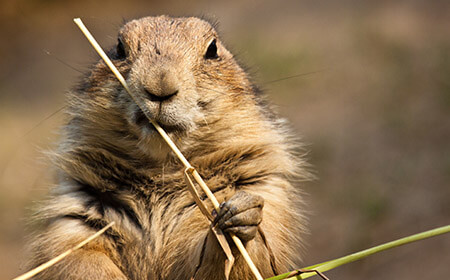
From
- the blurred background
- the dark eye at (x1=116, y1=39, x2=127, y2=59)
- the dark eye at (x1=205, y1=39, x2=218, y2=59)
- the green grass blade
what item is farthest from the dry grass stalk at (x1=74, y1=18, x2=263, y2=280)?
the blurred background

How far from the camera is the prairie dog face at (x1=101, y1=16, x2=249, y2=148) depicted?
7.34ft

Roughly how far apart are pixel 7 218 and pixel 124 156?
4367mm

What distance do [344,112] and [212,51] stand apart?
3817mm

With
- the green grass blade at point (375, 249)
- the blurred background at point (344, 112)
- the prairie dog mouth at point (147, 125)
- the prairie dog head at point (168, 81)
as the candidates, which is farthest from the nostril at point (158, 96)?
the blurred background at point (344, 112)

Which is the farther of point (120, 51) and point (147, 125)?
point (120, 51)

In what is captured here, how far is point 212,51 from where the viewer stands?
2801 millimetres

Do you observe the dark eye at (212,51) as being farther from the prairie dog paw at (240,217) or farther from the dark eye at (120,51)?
the prairie dog paw at (240,217)

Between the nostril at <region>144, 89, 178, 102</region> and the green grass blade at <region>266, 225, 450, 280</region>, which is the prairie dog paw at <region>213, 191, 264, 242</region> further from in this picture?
the nostril at <region>144, 89, 178, 102</region>

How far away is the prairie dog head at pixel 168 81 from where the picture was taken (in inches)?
88.7

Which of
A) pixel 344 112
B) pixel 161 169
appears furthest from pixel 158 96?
pixel 344 112

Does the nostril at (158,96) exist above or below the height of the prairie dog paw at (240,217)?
above

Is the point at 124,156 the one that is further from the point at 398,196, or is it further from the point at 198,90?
the point at 398,196

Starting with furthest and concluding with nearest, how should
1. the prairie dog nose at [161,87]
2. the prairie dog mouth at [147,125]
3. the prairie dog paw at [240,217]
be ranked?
the prairie dog mouth at [147,125] < the prairie dog nose at [161,87] < the prairie dog paw at [240,217]

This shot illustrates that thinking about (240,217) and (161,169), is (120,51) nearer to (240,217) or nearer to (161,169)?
(161,169)
